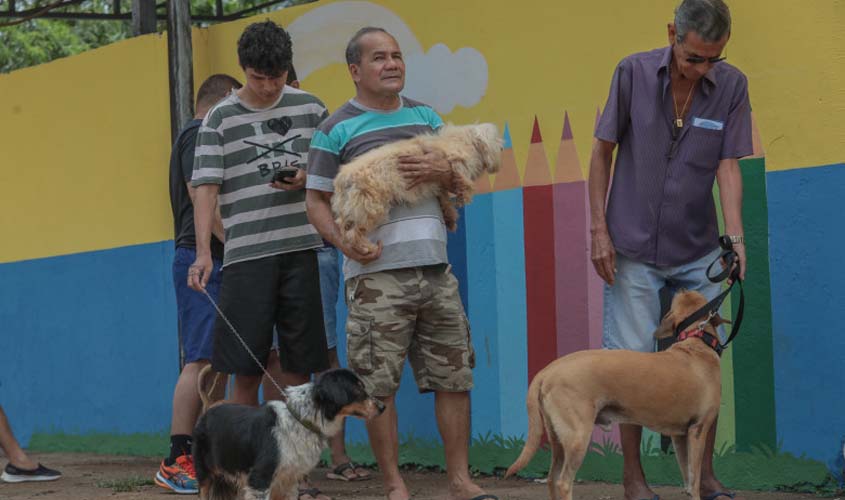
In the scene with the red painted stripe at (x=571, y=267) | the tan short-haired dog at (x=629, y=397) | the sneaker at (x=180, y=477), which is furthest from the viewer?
the sneaker at (x=180, y=477)

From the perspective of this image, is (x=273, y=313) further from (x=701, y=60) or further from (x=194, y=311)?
(x=701, y=60)

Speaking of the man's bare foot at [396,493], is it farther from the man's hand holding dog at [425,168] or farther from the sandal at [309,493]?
the man's hand holding dog at [425,168]

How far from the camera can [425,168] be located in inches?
208

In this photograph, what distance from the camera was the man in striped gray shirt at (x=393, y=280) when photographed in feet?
17.5

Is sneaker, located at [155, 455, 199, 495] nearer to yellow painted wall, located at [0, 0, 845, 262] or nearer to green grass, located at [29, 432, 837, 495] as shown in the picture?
green grass, located at [29, 432, 837, 495]

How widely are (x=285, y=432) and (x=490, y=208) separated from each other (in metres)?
2.13

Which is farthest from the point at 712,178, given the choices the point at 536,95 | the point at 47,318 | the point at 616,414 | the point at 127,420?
the point at 47,318

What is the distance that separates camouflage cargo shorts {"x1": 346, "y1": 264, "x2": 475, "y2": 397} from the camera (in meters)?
5.32

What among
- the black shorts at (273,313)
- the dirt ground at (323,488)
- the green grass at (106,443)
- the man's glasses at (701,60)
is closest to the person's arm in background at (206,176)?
the black shorts at (273,313)

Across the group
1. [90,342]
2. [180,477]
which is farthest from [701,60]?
[90,342]

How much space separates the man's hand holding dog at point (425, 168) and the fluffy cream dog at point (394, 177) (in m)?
0.02

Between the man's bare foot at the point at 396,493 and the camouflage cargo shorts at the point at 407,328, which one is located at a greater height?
the camouflage cargo shorts at the point at 407,328

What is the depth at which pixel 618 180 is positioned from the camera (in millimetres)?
5441

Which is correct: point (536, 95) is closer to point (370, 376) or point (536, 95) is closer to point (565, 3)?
point (565, 3)
